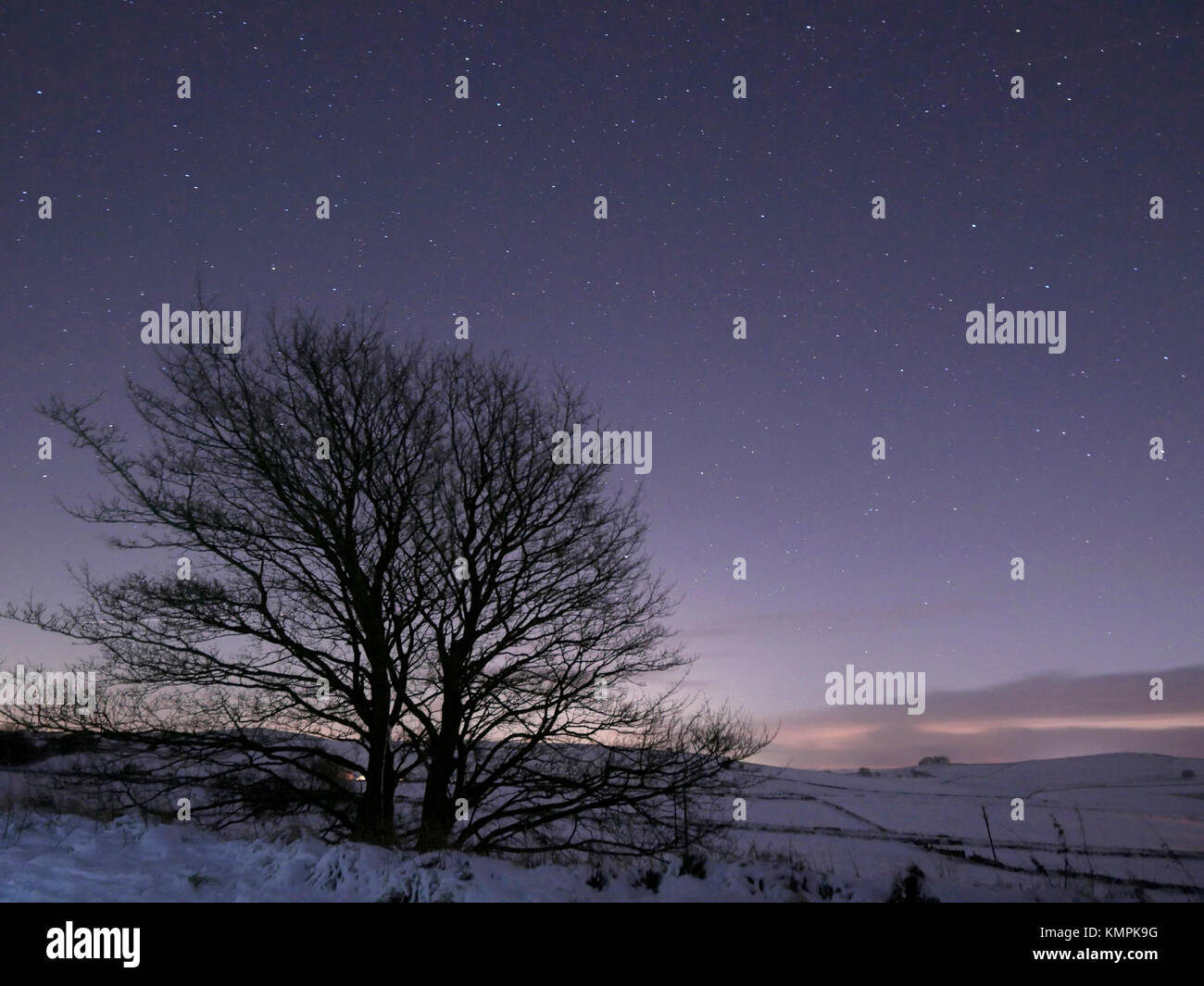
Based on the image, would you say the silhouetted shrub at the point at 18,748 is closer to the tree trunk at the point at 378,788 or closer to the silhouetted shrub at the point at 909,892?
the tree trunk at the point at 378,788

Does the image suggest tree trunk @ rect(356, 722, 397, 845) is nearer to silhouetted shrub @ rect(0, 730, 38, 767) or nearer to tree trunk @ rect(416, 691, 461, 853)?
tree trunk @ rect(416, 691, 461, 853)

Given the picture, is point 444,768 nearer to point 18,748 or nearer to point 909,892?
point 18,748

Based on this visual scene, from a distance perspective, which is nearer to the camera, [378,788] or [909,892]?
[909,892]

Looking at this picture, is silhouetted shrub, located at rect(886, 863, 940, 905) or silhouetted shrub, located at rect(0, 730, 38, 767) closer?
silhouetted shrub, located at rect(886, 863, 940, 905)

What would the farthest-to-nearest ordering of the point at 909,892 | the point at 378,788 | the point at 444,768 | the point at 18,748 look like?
the point at 444,768 → the point at 18,748 → the point at 378,788 → the point at 909,892

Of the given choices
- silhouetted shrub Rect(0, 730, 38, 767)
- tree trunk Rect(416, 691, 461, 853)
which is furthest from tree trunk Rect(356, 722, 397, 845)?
silhouetted shrub Rect(0, 730, 38, 767)

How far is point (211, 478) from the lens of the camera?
45.1ft

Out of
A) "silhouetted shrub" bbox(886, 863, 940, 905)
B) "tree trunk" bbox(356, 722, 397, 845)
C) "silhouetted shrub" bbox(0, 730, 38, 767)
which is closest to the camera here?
"silhouetted shrub" bbox(886, 863, 940, 905)

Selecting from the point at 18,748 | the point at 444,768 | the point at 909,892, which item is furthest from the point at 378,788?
the point at 909,892
